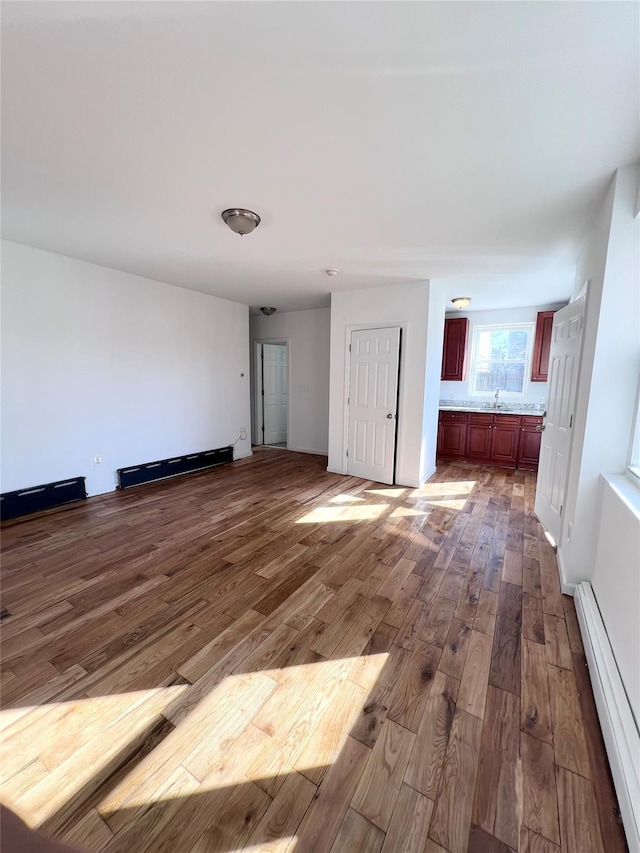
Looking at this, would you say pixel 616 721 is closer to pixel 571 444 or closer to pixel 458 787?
pixel 458 787

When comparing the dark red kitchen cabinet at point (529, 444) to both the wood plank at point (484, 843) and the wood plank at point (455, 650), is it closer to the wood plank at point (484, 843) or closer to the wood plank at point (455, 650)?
the wood plank at point (455, 650)

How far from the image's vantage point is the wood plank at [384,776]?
3.67 feet

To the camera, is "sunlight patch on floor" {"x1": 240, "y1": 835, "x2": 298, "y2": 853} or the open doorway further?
the open doorway

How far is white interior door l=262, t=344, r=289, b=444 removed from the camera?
22.7 ft

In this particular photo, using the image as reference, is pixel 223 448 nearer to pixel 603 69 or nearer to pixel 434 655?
pixel 434 655

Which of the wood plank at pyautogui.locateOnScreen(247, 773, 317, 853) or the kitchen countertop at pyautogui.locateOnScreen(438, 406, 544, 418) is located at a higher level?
the kitchen countertop at pyautogui.locateOnScreen(438, 406, 544, 418)

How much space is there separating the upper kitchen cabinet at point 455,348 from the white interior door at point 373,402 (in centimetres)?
213

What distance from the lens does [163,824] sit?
1.08m

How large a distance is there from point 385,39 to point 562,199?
1693mm

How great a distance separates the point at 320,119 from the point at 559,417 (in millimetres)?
2807

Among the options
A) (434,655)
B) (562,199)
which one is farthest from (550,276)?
(434,655)

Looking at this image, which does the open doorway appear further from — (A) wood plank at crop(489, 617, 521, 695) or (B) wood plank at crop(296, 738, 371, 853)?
(B) wood plank at crop(296, 738, 371, 853)

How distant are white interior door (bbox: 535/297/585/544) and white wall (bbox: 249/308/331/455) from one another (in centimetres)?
352

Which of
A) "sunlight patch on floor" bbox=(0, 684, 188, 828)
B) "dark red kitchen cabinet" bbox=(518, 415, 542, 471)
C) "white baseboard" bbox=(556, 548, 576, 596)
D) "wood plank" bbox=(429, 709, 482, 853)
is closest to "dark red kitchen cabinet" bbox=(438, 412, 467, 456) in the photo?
"dark red kitchen cabinet" bbox=(518, 415, 542, 471)
